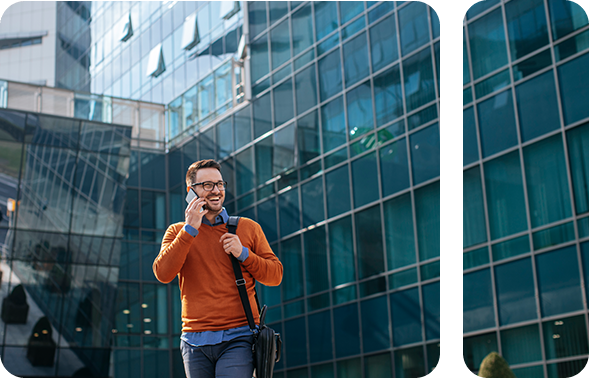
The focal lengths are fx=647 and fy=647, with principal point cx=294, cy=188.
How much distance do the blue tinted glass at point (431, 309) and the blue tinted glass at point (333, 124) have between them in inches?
213

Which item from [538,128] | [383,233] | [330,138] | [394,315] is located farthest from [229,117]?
[538,128]

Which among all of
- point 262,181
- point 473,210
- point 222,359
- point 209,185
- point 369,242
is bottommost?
point 222,359

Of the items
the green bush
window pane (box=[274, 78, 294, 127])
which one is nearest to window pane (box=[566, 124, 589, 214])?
the green bush

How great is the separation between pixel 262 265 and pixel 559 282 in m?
10.6

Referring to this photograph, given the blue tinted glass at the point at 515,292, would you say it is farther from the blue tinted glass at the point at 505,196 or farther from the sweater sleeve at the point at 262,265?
the sweater sleeve at the point at 262,265

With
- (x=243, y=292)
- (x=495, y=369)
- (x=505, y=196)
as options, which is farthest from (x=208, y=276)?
(x=505, y=196)

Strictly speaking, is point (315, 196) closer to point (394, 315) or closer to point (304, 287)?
point (304, 287)

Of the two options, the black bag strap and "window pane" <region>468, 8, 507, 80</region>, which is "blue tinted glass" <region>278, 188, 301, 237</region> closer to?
"window pane" <region>468, 8, 507, 80</region>

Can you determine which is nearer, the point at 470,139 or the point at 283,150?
the point at 470,139

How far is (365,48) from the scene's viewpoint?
61.1ft

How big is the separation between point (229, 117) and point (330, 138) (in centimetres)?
638

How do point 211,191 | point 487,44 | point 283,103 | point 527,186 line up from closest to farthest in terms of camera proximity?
1. point 211,191
2. point 527,186
3. point 487,44
4. point 283,103

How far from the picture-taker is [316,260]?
19.1 meters

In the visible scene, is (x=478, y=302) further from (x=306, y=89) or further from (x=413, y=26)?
(x=306, y=89)
